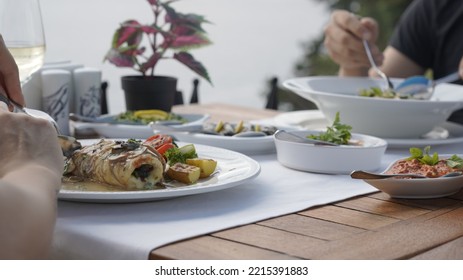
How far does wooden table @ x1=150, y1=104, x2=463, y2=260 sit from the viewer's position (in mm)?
907

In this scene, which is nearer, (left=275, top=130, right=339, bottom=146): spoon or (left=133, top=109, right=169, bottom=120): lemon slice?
(left=275, top=130, right=339, bottom=146): spoon

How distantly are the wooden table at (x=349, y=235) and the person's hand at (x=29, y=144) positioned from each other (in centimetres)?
20

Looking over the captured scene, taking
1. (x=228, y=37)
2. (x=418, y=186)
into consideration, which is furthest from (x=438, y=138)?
(x=228, y=37)

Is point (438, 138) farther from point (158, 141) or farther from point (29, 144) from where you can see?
point (29, 144)

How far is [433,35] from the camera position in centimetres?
280

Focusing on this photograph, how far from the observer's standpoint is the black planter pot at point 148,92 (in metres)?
1.82

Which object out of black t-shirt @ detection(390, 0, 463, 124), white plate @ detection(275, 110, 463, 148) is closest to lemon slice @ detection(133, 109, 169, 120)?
white plate @ detection(275, 110, 463, 148)

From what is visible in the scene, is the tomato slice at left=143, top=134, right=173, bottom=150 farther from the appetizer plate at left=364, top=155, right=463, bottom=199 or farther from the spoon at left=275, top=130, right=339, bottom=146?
the appetizer plate at left=364, top=155, right=463, bottom=199

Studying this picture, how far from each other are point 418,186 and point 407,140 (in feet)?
1.44

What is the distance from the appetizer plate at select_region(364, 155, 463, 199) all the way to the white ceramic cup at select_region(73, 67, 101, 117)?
2.60 feet

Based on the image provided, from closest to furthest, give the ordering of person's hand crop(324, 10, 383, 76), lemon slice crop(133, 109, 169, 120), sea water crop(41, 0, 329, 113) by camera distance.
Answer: lemon slice crop(133, 109, 169, 120)
person's hand crop(324, 10, 383, 76)
sea water crop(41, 0, 329, 113)

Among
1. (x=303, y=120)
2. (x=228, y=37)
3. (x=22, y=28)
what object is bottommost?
(x=228, y=37)

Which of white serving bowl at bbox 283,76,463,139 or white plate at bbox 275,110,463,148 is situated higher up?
white serving bowl at bbox 283,76,463,139
